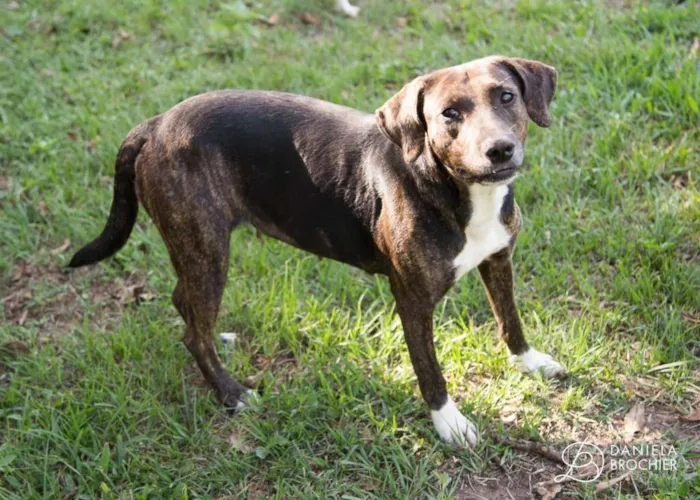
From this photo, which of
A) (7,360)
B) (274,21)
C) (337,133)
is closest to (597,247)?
(337,133)

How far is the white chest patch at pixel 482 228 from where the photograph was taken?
10.5 ft

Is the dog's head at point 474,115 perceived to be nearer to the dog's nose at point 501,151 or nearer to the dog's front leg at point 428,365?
the dog's nose at point 501,151

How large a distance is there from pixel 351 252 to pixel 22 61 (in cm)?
445

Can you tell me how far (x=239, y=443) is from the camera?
3.70 metres

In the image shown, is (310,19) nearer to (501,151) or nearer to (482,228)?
(482,228)

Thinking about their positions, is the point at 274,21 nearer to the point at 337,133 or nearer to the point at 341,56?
the point at 341,56

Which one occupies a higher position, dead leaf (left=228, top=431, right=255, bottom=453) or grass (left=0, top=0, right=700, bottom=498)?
grass (left=0, top=0, right=700, bottom=498)

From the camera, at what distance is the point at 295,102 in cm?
361

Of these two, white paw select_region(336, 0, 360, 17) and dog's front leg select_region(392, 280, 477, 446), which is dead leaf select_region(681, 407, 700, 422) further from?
white paw select_region(336, 0, 360, 17)

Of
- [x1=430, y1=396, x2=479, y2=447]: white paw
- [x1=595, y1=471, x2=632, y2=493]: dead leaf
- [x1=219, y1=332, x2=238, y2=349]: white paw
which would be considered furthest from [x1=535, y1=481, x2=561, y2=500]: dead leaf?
[x1=219, y1=332, x2=238, y2=349]: white paw

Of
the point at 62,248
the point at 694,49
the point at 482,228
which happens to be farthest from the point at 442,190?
the point at 694,49

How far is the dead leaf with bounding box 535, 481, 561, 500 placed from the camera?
325 cm

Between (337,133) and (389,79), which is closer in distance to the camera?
(337,133)

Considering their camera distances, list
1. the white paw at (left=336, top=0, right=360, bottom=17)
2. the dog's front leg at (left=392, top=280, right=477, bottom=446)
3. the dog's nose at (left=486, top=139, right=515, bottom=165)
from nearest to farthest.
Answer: the dog's nose at (left=486, top=139, right=515, bottom=165), the dog's front leg at (left=392, top=280, right=477, bottom=446), the white paw at (left=336, top=0, right=360, bottom=17)
